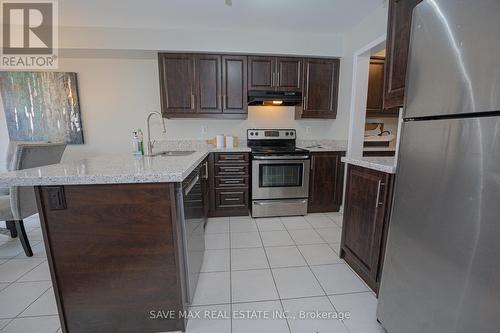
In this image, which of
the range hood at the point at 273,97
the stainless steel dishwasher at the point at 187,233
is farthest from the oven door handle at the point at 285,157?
the stainless steel dishwasher at the point at 187,233

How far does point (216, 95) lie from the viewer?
9.66ft

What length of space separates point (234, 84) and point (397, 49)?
2.01 meters

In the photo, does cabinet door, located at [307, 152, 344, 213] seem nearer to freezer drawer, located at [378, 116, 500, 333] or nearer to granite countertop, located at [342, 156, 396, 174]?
granite countertop, located at [342, 156, 396, 174]

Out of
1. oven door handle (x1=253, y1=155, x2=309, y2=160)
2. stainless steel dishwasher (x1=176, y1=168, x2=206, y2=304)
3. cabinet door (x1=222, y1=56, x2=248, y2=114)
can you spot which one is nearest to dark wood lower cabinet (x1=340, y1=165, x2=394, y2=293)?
oven door handle (x1=253, y1=155, x2=309, y2=160)

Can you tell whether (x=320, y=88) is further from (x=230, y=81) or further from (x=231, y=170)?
(x=231, y=170)

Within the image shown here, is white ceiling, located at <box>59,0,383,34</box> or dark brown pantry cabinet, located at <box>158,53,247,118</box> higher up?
white ceiling, located at <box>59,0,383,34</box>

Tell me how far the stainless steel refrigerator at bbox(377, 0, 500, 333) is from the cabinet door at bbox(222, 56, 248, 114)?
219cm

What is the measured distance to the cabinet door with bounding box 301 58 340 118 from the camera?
3.01 m

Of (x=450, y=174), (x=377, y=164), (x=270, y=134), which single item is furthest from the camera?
(x=270, y=134)

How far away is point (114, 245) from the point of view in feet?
3.74

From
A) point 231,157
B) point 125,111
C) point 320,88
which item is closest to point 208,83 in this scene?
point 231,157

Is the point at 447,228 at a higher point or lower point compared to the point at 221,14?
lower

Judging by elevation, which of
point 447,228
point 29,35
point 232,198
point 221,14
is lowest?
point 232,198

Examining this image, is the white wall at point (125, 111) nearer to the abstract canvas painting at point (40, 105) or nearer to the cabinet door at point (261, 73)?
the abstract canvas painting at point (40, 105)
